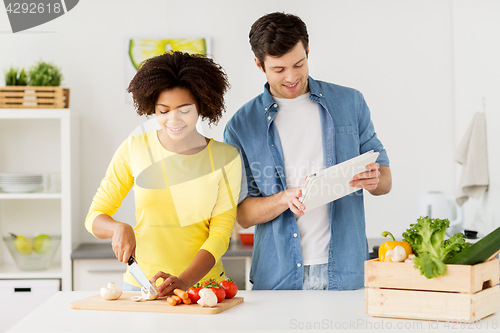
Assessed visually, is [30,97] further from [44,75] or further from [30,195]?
[30,195]

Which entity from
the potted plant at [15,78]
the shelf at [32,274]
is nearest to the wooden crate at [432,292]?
the shelf at [32,274]

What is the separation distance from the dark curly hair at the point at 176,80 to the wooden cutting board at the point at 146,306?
568mm

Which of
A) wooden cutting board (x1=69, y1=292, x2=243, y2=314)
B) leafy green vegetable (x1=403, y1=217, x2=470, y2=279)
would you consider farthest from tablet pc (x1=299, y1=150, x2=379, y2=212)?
wooden cutting board (x1=69, y1=292, x2=243, y2=314)

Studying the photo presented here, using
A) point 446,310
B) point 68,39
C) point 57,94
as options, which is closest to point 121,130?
point 57,94

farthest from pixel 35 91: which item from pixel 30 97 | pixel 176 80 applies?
pixel 176 80

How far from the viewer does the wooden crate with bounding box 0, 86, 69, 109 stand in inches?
104

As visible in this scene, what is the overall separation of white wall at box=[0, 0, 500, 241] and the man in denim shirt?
4.57 ft

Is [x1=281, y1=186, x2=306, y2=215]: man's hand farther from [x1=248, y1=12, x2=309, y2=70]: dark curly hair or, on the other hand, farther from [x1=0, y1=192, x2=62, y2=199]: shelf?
[x1=0, y1=192, x2=62, y2=199]: shelf

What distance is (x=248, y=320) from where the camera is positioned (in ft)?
3.64

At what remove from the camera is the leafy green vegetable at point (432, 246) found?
1062mm

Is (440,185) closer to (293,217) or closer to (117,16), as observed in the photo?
(293,217)

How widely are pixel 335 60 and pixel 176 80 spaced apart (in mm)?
1779

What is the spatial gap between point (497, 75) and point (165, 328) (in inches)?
85.9

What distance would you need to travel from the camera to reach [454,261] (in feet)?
3.57
